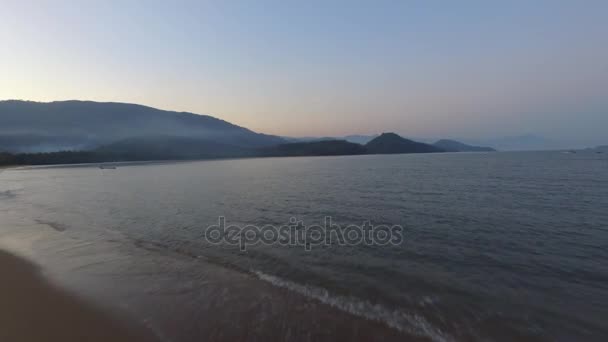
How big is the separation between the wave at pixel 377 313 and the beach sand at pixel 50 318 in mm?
5372

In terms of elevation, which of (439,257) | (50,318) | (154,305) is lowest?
(439,257)

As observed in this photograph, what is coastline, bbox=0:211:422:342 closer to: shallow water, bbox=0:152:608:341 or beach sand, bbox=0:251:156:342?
beach sand, bbox=0:251:156:342

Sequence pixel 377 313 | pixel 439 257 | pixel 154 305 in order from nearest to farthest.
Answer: pixel 377 313 → pixel 154 305 → pixel 439 257

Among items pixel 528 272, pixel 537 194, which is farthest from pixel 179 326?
pixel 537 194

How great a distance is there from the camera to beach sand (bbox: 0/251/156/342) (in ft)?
24.9

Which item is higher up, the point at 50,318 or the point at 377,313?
the point at 50,318

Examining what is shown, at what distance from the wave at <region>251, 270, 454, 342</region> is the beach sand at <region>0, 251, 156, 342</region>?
212 inches

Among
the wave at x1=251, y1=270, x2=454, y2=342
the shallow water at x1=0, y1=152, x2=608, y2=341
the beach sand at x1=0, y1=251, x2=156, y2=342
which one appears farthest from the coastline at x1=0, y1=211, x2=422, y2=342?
the shallow water at x1=0, y1=152, x2=608, y2=341

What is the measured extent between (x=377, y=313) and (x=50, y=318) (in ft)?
34.6

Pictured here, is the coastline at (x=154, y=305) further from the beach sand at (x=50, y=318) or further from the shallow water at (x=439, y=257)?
the shallow water at (x=439, y=257)

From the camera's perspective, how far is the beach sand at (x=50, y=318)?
759 cm

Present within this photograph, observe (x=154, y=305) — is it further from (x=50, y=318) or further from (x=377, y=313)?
(x=377, y=313)

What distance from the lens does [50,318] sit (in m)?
→ 8.48

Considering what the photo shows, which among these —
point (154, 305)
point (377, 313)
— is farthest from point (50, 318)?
point (377, 313)
